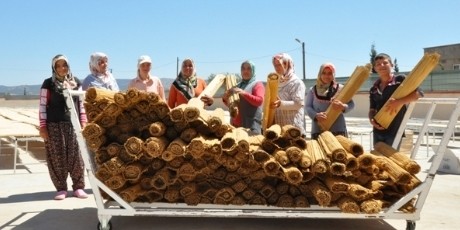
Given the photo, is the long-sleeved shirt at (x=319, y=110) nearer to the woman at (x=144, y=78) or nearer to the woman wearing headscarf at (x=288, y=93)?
the woman wearing headscarf at (x=288, y=93)

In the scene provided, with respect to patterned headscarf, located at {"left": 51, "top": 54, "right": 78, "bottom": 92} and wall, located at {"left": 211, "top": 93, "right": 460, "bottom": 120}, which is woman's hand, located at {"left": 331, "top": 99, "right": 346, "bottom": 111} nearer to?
patterned headscarf, located at {"left": 51, "top": 54, "right": 78, "bottom": 92}

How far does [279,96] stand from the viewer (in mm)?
5320

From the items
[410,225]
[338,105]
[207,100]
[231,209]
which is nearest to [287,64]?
[338,105]

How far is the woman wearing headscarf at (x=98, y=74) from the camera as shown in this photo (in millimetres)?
5566

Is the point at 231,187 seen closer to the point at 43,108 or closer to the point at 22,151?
the point at 43,108

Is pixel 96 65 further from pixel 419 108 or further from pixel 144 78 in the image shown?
pixel 419 108

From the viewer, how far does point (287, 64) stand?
5.27 m

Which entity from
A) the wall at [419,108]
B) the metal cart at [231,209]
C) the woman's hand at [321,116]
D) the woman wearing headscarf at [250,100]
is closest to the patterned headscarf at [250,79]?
the woman wearing headscarf at [250,100]

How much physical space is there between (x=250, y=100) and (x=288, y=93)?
0.44 metres

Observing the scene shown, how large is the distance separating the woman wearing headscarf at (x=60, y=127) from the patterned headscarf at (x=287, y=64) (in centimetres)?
241

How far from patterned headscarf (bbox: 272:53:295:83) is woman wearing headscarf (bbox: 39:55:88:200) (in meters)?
2.41

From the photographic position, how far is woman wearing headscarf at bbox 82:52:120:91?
5566 millimetres

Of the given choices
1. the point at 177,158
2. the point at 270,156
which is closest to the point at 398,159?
the point at 270,156

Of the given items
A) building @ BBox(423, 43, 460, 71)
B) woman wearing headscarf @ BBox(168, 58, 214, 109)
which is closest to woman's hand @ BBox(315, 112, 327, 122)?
woman wearing headscarf @ BBox(168, 58, 214, 109)
